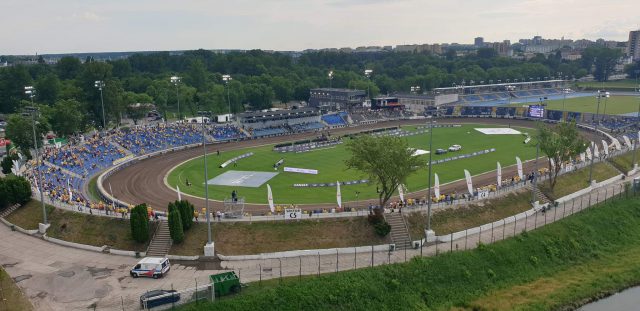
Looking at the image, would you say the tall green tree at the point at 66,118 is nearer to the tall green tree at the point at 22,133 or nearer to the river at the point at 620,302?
the tall green tree at the point at 22,133

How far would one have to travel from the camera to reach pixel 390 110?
13600 centimetres

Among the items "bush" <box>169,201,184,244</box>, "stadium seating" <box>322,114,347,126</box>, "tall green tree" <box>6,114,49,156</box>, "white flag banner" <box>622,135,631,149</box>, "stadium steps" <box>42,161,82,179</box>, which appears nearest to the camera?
"bush" <box>169,201,184,244</box>

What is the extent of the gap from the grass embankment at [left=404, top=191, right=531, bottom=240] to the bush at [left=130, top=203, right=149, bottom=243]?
23.5m

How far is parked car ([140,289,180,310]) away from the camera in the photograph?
3142 cm

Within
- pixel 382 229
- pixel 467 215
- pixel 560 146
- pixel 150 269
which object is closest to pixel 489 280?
pixel 382 229

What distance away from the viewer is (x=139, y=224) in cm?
4159

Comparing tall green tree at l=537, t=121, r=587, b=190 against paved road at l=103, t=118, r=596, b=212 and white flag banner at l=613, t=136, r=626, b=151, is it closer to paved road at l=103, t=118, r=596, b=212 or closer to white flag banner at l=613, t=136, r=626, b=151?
paved road at l=103, t=118, r=596, b=212

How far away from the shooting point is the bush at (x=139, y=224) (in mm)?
41406

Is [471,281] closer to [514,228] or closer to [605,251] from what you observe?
[514,228]

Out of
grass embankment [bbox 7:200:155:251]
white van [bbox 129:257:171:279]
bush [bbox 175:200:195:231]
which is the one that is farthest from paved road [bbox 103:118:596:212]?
white van [bbox 129:257:171:279]

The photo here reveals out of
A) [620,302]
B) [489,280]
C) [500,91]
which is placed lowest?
[620,302]

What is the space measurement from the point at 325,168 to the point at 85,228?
1373 inches

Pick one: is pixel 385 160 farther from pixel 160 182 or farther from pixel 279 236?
pixel 160 182

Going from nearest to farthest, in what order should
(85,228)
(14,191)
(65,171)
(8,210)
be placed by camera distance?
(85,228) → (14,191) → (8,210) → (65,171)
